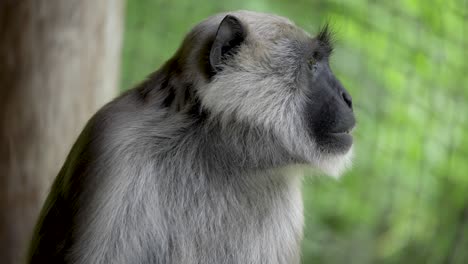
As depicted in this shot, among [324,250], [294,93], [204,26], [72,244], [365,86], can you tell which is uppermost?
[204,26]

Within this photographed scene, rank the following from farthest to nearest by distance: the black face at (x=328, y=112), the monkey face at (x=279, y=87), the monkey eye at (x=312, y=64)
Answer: the monkey eye at (x=312, y=64), the black face at (x=328, y=112), the monkey face at (x=279, y=87)

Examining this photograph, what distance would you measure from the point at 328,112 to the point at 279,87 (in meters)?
0.28

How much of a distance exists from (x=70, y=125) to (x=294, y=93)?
2019 mm

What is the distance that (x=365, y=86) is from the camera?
9211mm

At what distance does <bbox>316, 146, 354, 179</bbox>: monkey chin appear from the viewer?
425cm

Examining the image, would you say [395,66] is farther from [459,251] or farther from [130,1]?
[130,1]

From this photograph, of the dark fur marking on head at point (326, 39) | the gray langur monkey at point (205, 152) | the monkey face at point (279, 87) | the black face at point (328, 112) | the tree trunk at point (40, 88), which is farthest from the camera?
the tree trunk at point (40, 88)

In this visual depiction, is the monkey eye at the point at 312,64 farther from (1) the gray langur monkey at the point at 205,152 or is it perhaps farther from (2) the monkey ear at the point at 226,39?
(2) the monkey ear at the point at 226,39

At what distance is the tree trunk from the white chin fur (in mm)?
2086

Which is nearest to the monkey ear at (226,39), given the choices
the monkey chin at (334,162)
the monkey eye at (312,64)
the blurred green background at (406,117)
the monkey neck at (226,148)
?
the monkey neck at (226,148)

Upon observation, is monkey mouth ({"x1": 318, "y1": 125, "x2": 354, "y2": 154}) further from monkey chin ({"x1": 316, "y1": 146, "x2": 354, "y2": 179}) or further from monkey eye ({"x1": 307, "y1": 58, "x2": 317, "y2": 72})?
monkey eye ({"x1": 307, "y1": 58, "x2": 317, "y2": 72})

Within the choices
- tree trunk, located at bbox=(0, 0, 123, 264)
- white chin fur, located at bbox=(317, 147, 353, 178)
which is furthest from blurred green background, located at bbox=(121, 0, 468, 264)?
white chin fur, located at bbox=(317, 147, 353, 178)

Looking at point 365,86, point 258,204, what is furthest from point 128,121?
point 365,86

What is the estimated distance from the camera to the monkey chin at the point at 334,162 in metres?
4.25
